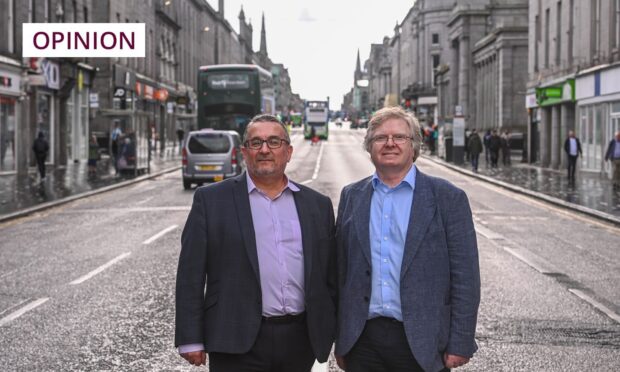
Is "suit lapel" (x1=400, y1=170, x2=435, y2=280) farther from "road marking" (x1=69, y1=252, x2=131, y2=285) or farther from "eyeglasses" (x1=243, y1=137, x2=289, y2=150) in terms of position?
"road marking" (x1=69, y1=252, x2=131, y2=285)

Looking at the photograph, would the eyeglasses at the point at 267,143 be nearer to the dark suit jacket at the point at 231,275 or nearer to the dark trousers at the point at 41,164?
the dark suit jacket at the point at 231,275

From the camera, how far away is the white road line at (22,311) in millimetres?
8406

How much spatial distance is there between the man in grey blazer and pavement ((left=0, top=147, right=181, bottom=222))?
1589 centimetres

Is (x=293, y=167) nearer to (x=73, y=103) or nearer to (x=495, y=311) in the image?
(x=73, y=103)

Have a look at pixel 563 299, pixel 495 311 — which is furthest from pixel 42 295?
pixel 563 299

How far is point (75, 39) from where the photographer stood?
42969 millimetres

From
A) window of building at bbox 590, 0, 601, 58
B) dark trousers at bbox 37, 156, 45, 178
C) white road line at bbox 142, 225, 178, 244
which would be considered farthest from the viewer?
window of building at bbox 590, 0, 601, 58

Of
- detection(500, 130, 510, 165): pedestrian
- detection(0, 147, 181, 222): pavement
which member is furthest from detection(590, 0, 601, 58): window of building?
detection(0, 147, 181, 222): pavement

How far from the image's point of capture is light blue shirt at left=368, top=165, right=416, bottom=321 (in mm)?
3697

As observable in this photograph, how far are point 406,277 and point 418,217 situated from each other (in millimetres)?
264

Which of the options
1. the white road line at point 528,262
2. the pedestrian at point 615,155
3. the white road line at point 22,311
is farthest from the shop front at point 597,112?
the white road line at point 22,311

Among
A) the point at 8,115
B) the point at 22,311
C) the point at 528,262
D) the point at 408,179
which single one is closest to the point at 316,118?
the point at 8,115

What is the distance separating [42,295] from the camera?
9.73m

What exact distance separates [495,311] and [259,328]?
550 centimetres
